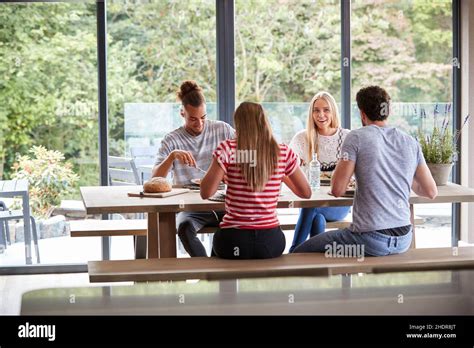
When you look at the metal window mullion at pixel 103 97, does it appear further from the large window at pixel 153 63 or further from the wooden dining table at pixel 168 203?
the wooden dining table at pixel 168 203

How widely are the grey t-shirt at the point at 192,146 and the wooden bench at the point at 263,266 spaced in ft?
3.78

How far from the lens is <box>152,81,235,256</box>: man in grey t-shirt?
5.24 meters

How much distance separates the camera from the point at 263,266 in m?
4.16

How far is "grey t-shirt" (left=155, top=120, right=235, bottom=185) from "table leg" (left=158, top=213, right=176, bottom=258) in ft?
2.59

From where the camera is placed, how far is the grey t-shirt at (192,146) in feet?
18.0

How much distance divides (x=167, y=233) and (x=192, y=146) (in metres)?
0.94

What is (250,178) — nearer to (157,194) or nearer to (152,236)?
(157,194)

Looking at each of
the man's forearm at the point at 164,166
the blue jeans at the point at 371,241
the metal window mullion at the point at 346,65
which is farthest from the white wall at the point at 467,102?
the man's forearm at the point at 164,166

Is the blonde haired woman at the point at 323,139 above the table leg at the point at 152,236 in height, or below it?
above

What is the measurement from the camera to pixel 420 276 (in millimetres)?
2900
